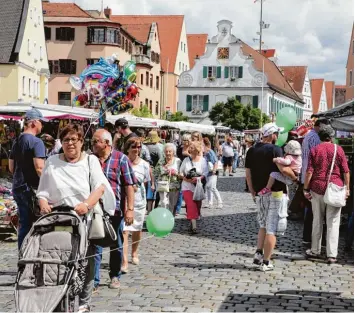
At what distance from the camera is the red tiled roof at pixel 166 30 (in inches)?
3019

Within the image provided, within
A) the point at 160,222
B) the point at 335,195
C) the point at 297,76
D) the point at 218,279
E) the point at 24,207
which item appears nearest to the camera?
the point at 160,222

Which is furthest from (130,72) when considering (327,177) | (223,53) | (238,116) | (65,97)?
(223,53)

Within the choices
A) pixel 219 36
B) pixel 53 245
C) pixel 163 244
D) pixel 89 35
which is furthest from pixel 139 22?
pixel 53 245

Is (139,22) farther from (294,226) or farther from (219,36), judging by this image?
(294,226)

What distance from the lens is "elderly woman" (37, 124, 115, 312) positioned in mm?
6215

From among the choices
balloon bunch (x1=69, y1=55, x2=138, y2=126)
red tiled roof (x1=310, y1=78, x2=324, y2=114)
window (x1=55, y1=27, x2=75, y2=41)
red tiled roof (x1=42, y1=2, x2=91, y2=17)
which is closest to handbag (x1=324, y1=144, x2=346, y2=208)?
balloon bunch (x1=69, y1=55, x2=138, y2=126)

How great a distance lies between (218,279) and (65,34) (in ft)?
174

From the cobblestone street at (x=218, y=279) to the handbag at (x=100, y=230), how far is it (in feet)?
2.38

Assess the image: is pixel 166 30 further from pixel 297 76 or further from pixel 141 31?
pixel 297 76

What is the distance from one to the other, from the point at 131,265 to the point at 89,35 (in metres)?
50.7

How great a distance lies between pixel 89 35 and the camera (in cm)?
5794

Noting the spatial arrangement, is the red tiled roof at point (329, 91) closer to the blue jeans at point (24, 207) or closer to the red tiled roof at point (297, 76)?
the red tiled roof at point (297, 76)

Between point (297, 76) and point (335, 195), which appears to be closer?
point (335, 195)

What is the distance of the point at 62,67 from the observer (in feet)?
194
